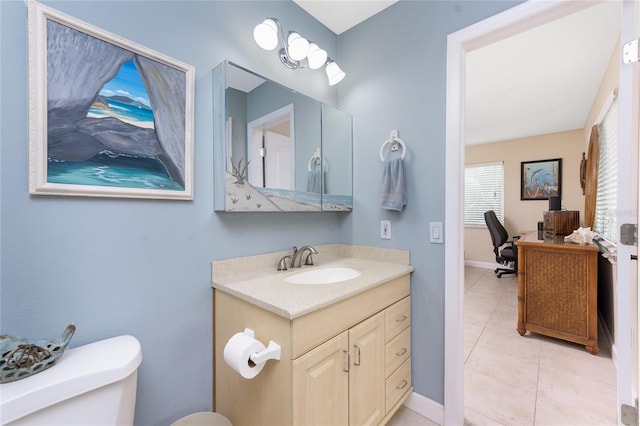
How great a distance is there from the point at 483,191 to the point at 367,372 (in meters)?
5.11

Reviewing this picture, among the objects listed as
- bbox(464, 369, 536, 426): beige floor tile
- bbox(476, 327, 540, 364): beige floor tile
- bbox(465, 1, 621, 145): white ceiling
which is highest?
bbox(465, 1, 621, 145): white ceiling

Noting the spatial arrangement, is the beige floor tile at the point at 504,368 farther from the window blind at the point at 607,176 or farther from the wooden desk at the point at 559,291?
the window blind at the point at 607,176

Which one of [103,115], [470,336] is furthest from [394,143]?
[470,336]

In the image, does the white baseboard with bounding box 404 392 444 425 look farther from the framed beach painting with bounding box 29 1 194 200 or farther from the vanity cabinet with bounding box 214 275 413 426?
the framed beach painting with bounding box 29 1 194 200

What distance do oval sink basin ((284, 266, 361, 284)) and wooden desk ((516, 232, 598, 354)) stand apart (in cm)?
191

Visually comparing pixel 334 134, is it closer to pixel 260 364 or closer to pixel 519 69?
pixel 260 364

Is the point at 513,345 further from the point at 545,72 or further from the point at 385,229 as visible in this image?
the point at 545,72

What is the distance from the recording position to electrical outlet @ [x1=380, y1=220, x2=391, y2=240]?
1.73 meters

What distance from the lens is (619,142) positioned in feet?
3.63

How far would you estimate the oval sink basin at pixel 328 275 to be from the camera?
60.2 inches

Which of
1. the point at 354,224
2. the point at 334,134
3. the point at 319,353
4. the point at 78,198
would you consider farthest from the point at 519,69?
the point at 78,198

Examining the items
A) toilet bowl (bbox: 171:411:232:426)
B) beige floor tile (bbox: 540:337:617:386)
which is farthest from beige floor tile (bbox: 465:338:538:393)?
toilet bowl (bbox: 171:411:232:426)

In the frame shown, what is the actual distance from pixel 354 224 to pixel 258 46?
1.28 meters

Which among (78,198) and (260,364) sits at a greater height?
(78,198)
